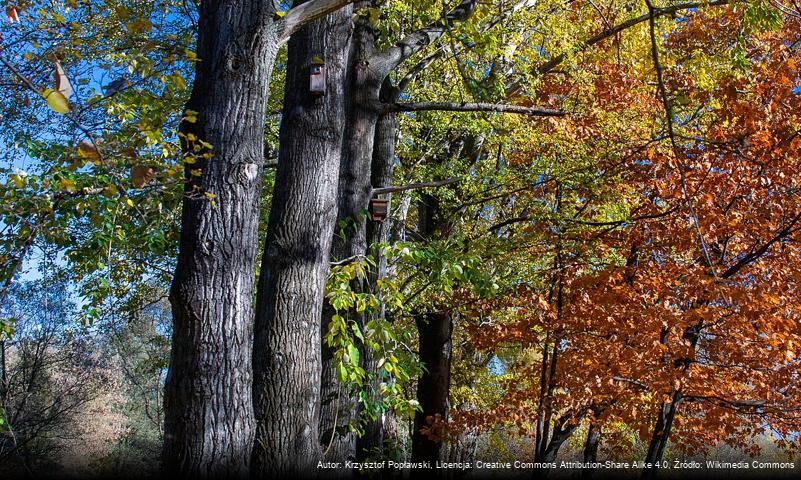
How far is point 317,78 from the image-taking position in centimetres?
465

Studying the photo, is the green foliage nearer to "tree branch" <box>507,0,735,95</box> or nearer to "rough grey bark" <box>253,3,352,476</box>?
"rough grey bark" <box>253,3,352,476</box>

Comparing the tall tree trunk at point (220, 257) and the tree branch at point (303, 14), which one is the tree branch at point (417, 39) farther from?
the tall tree trunk at point (220, 257)

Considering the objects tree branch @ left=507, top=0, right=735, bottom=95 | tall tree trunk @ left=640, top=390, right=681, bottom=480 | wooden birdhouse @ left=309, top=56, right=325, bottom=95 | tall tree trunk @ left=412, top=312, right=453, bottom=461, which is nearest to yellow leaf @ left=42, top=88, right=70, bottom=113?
wooden birdhouse @ left=309, top=56, right=325, bottom=95

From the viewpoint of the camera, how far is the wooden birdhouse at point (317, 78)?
15.2ft

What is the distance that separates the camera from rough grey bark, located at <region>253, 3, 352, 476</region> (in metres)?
4.24

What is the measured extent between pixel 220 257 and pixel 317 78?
1.81m

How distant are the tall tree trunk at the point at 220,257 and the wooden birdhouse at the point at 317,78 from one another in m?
0.94

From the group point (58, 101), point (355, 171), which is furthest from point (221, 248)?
point (355, 171)

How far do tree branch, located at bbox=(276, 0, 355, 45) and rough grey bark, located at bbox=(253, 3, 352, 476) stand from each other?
1.00 metres

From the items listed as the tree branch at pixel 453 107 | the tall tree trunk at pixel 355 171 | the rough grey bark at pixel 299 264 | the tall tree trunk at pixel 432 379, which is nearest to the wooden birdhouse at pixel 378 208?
the tall tree trunk at pixel 355 171

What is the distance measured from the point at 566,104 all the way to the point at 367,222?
3614 mm

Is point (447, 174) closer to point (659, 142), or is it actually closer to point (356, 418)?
point (659, 142)

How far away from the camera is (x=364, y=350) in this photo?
5.84m

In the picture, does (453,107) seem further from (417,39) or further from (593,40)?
(593,40)
